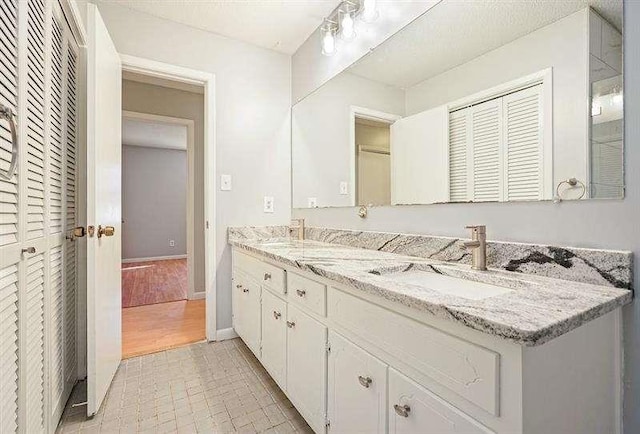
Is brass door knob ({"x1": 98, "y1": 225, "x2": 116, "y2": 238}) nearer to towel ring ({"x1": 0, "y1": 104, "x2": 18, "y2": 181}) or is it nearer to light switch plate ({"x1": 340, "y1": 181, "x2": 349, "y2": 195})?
towel ring ({"x1": 0, "y1": 104, "x2": 18, "y2": 181})

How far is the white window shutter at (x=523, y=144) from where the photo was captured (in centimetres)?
101

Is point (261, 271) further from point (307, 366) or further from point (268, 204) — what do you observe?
point (268, 204)

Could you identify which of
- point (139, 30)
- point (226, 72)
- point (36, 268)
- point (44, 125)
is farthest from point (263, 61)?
point (36, 268)

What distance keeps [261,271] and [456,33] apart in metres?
1.45

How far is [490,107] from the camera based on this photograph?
1.15m

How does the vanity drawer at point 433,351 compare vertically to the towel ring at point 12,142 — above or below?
below

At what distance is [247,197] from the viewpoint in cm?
237

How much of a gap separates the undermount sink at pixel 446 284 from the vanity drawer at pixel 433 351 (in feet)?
0.47

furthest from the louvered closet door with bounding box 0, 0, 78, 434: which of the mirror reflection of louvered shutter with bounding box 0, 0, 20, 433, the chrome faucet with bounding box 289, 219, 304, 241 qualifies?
the chrome faucet with bounding box 289, 219, 304, 241

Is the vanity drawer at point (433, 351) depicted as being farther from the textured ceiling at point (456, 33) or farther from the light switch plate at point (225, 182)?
the light switch plate at point (225, 182)

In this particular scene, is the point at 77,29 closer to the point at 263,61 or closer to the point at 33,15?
the point at 33,15

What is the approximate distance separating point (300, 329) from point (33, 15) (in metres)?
1.51

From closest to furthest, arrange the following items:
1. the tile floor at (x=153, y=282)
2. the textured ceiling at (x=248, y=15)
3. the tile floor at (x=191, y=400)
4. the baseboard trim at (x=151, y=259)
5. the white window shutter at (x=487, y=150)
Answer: the white window shutter at (x=487, y=150) → the tile floor at (x=191, y=400) → the textured ceiling at (x=248, y=15) → the tile floor at (x=153, y=282) → the baseboard trim at (x=151, y=259)

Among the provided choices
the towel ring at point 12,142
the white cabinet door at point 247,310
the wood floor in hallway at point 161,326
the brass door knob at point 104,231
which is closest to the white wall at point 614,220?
the white cabinet door at point 247,310
